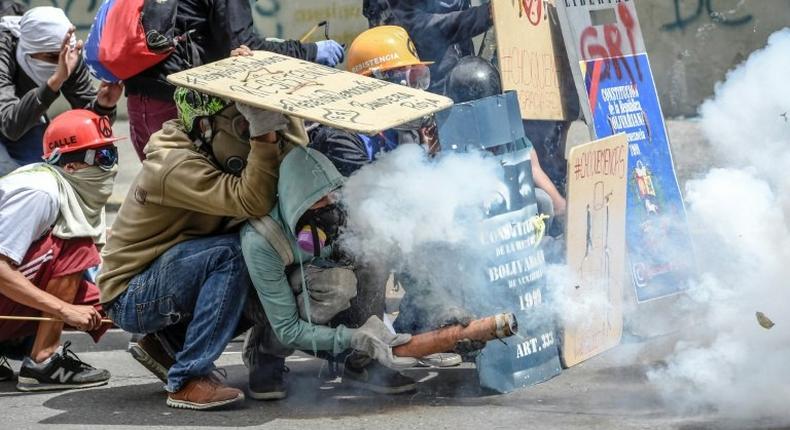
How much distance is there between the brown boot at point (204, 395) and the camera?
4426mm

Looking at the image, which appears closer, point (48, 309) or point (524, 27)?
point (48, 309)

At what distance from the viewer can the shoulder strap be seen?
4.30 metres

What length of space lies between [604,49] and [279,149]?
1.74 m

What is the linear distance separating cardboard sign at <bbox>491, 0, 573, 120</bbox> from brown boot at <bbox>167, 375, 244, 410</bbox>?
1.59 meters

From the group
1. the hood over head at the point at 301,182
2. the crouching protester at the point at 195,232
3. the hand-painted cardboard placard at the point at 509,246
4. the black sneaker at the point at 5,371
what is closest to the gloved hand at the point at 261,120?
the crouching protester at the point at 195,232

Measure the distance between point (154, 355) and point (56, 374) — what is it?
408 millimetres

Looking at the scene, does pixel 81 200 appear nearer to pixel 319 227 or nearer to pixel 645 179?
pixel 319 227

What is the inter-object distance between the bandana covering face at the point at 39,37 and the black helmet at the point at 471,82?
165 centimetres

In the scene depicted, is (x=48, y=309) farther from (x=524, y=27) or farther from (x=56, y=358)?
(x=524, y=27)

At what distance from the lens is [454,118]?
434cm

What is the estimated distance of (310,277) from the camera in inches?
172

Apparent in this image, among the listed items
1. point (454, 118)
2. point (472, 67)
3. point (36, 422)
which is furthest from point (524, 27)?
point (36, 422)

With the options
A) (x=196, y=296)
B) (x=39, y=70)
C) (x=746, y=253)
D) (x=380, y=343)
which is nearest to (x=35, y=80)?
(x=39, y=70)

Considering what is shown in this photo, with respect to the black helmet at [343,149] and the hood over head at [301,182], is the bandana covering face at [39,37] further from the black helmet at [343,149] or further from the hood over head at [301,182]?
the hood over head at [301,182]
